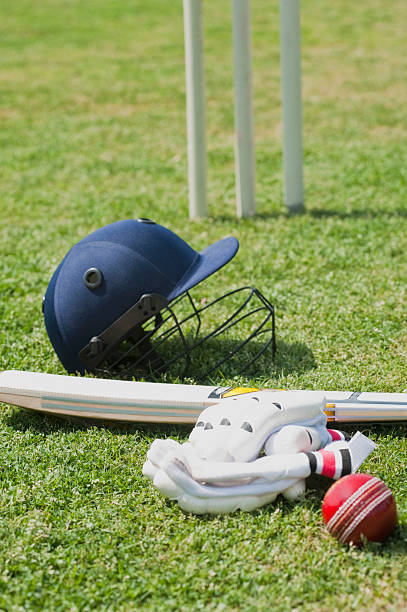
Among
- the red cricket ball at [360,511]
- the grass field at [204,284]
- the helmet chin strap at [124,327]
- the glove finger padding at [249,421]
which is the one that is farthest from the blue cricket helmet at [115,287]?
the red cricket ball at [360,511]

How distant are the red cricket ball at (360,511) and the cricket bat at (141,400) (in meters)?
0.62

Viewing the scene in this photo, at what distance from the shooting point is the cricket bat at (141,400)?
309cm

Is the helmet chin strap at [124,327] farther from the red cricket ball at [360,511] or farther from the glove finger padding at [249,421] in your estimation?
the red cricket ball at [360,511]

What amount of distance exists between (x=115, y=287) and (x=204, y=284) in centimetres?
149

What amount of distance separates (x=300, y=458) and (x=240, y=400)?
362 mm

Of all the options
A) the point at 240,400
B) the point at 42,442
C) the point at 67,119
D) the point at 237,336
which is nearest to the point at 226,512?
the point at 240,400

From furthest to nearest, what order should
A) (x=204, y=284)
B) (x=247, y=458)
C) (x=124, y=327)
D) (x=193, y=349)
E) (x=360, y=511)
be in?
(x=204, y=284)
(x=193, y=349)
(x=124, y=327)
(x=247, y=458)
(x=360, y=511)

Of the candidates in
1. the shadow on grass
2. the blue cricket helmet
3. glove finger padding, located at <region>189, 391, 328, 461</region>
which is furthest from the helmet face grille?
the shadow on grass

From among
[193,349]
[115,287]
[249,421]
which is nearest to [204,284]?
[193,349]

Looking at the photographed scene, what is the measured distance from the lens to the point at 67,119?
942 centimetres

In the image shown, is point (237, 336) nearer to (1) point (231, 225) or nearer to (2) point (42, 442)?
(2) point (42, 442)

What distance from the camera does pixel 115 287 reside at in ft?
11.1

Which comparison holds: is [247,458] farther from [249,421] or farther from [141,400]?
[141,400]

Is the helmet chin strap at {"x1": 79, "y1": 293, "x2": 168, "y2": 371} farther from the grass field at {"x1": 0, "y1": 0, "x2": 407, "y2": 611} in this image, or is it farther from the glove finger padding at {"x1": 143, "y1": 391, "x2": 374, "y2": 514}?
the glove finger padding at {"x1": 143, "y1": 391, "x2": 374, "y2": 514}
